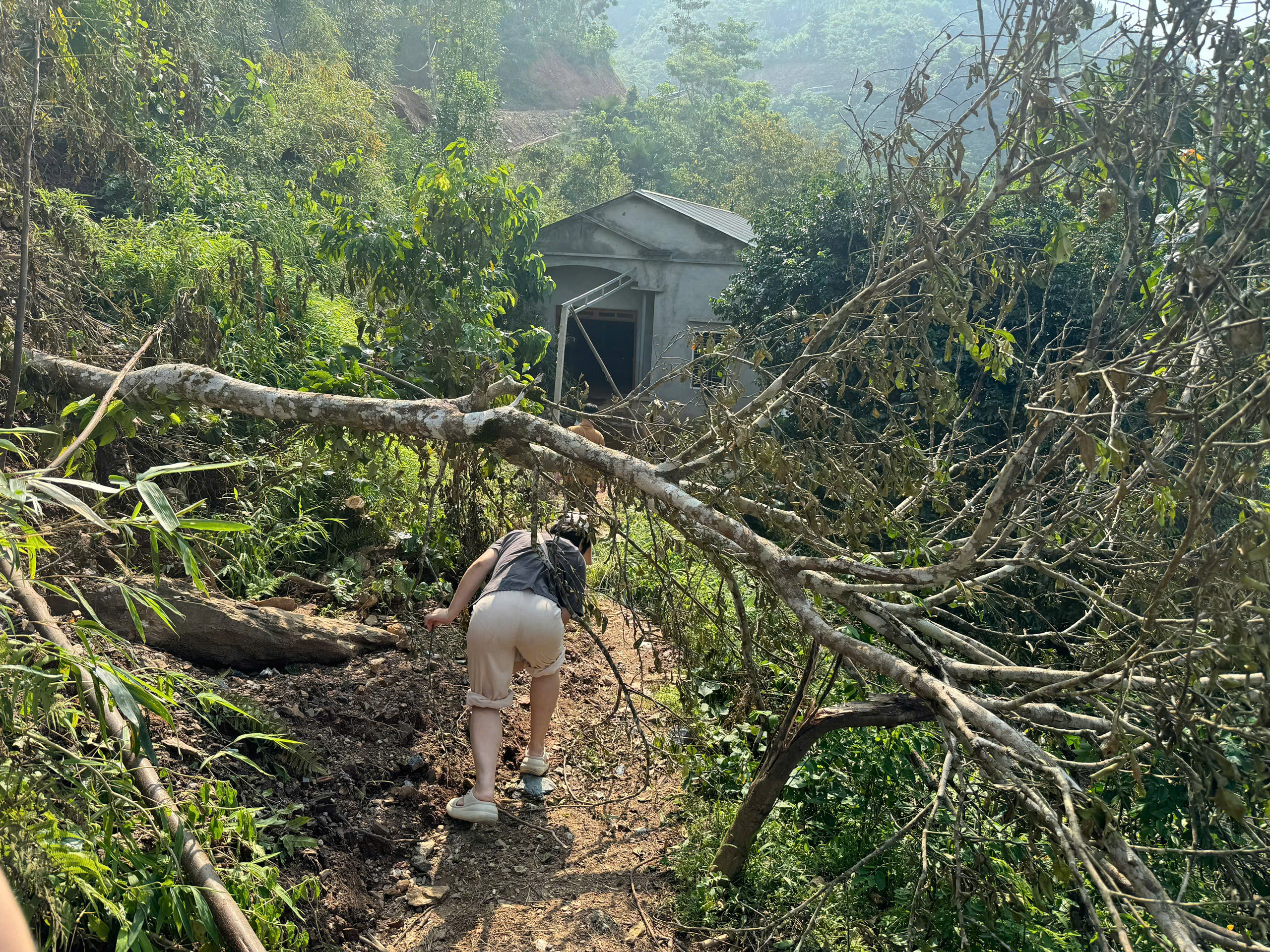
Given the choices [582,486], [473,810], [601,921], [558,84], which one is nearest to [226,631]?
[473,810]

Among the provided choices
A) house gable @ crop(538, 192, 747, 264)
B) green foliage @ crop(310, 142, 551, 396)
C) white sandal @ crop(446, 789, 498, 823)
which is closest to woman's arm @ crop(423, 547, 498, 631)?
white sandal @ crop(446, 789, 498, 823)

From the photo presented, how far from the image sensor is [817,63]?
8475 centimetres

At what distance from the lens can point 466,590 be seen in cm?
401

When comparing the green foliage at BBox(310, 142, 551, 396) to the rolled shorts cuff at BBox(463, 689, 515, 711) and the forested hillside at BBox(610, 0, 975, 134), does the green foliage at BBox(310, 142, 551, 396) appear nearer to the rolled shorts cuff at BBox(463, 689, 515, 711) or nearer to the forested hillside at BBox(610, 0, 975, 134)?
the rolled shorts cuff at BBox(463, 689, 515, 711)

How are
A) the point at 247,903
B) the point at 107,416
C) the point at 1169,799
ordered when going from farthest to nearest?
the point at 107,416 → the point at 1169,799 → the point at 247,903

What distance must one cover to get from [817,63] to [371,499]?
302 feet

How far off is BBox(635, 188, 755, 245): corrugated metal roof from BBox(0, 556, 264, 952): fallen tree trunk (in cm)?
1202

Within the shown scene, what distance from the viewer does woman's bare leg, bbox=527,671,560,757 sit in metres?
4.16

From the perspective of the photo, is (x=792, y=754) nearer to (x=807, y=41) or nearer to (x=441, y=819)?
(x=441, y=819)

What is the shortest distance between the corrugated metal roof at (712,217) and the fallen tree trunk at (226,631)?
419 inches

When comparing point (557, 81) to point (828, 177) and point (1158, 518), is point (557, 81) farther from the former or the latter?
point (1158, 518)

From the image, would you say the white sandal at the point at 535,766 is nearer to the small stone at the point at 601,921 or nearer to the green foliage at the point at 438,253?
the small stone at the point at 601,921

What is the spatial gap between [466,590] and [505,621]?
28 centimetres

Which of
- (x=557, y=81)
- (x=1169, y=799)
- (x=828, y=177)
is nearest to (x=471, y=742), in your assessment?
(x=1169, y=799)
